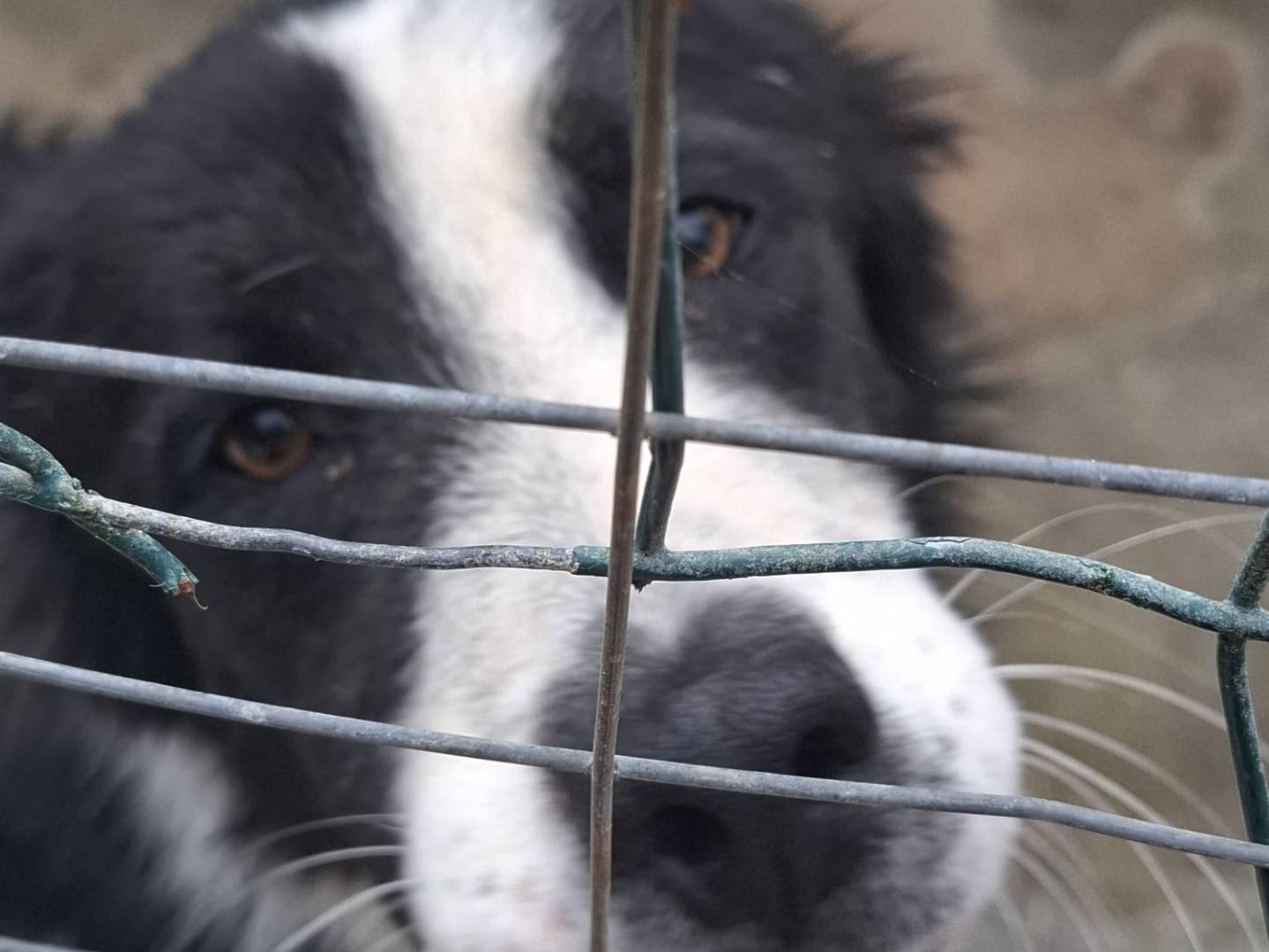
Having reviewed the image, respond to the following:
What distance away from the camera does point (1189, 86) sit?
2.25m

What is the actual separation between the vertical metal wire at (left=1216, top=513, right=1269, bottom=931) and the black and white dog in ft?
0.85

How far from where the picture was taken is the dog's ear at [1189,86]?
2.21m

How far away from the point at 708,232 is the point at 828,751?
0.50m

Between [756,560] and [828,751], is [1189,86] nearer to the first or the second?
[828,751]

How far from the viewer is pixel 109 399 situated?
41.4 inches

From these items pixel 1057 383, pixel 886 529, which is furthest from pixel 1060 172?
pixel 886 529

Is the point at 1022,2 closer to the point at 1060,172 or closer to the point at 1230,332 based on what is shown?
the point at 1060,172

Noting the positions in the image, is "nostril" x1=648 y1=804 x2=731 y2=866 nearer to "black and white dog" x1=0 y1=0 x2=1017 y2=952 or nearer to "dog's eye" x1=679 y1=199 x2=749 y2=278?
"black and white dog" x1=0 y1=0 x2=1017 y2=952

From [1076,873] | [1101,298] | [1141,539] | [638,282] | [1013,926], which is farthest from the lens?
[1101,298]

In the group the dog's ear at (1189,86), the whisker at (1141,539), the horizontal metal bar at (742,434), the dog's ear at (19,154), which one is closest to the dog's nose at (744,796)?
the whisker at (1141,539)

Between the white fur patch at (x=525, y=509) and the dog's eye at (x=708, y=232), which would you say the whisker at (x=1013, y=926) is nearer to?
the white fur patch at (x=525, y=509)

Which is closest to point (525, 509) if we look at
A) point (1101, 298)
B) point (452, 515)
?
point (452, 515)

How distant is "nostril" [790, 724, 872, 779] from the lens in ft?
2.40

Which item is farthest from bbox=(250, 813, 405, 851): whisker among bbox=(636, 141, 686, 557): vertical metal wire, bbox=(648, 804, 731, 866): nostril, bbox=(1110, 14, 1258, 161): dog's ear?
bbox=(1110, 14, 1258, 161): dog's ear
